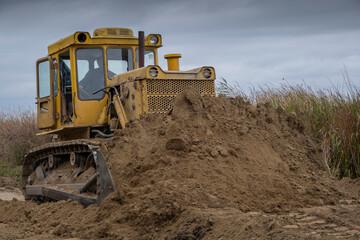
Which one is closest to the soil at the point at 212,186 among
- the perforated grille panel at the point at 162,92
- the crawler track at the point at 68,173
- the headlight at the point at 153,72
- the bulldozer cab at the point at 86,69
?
the crawler track at the point at 68,173

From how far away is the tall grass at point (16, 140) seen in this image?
17.4 metres

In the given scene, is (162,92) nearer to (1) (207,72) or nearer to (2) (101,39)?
(1) (207,72)

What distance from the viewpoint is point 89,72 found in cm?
925

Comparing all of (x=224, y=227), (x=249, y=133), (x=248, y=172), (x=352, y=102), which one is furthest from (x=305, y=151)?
(x=352, y=102)

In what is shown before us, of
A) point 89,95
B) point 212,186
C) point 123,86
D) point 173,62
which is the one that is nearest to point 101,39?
point 89,95

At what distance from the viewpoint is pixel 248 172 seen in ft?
20.9

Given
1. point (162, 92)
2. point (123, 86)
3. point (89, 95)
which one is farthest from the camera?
point (89, 95)

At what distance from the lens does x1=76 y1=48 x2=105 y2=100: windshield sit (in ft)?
30.2

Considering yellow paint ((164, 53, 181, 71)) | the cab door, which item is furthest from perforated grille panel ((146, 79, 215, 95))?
the cab door

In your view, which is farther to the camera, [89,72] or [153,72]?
[89,72]

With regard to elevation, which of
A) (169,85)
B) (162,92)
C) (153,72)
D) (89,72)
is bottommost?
(162,92)

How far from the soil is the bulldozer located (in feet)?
2.21

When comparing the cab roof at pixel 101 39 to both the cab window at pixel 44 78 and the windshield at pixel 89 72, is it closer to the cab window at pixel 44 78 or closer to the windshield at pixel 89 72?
the windshield at pixel 89 72

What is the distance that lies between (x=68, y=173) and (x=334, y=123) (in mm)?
4771
